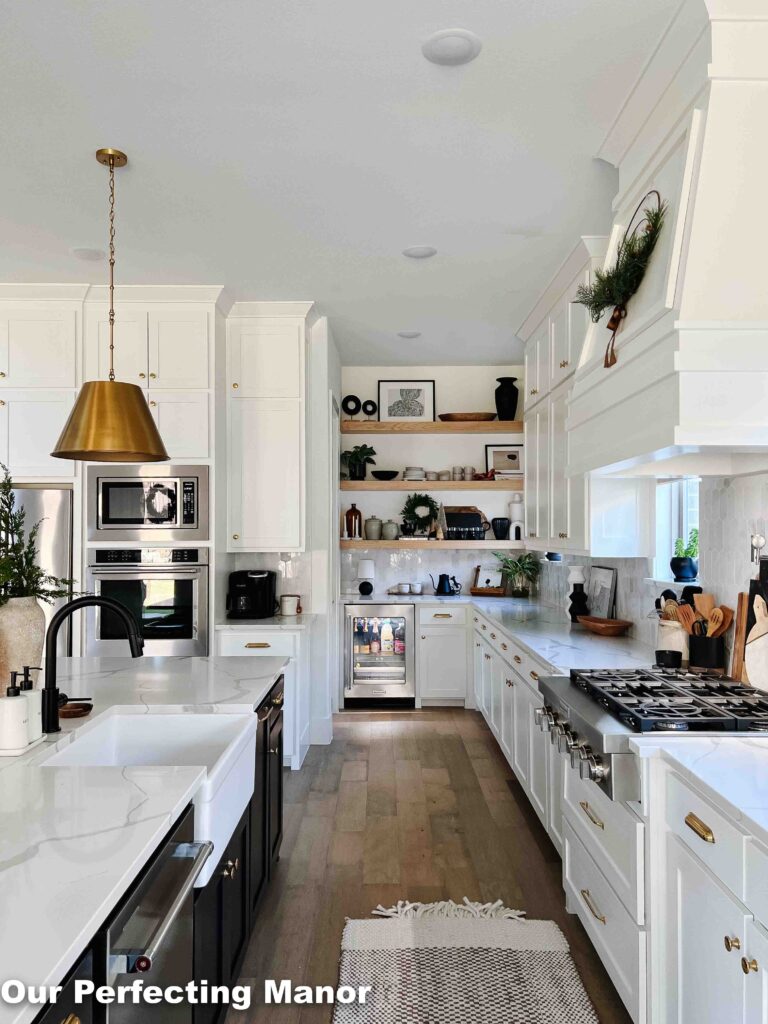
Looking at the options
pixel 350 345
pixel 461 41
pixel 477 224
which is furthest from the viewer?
pixel 350 345

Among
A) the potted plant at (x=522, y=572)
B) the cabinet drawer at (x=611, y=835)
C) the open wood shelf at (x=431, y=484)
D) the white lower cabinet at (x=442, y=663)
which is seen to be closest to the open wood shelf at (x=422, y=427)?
the open wood shelf at (x=431, y=484)

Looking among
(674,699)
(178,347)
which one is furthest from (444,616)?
(674,699)

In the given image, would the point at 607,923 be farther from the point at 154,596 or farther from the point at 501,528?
the point at 501,528

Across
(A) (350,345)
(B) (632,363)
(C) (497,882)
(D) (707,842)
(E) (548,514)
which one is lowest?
(C) (497,882)

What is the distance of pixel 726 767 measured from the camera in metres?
1.69

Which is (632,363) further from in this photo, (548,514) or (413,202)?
(548,514)

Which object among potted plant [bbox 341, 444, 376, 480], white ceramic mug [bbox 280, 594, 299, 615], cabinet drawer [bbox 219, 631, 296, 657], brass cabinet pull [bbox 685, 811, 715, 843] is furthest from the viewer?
potted plant [bbox 341, 444, 376, 480]

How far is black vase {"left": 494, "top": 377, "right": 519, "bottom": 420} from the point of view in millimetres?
5816

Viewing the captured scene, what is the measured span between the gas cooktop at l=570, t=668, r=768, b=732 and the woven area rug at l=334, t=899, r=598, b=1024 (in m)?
0.89

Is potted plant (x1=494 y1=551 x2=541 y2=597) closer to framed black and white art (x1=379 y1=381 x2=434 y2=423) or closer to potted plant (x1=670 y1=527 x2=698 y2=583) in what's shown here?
framed black and white art (x1=379 y1=381 x2=434 y2=423)

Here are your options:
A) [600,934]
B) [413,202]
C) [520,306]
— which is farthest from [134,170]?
[600,934]

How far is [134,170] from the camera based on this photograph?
2.78 metres

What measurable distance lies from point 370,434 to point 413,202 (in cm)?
332

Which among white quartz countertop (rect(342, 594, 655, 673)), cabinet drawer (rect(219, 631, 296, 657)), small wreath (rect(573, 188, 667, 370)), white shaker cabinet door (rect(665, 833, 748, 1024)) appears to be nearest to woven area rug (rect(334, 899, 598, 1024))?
white shaker cabinet door (rect(665, 833, 748, 1024))
